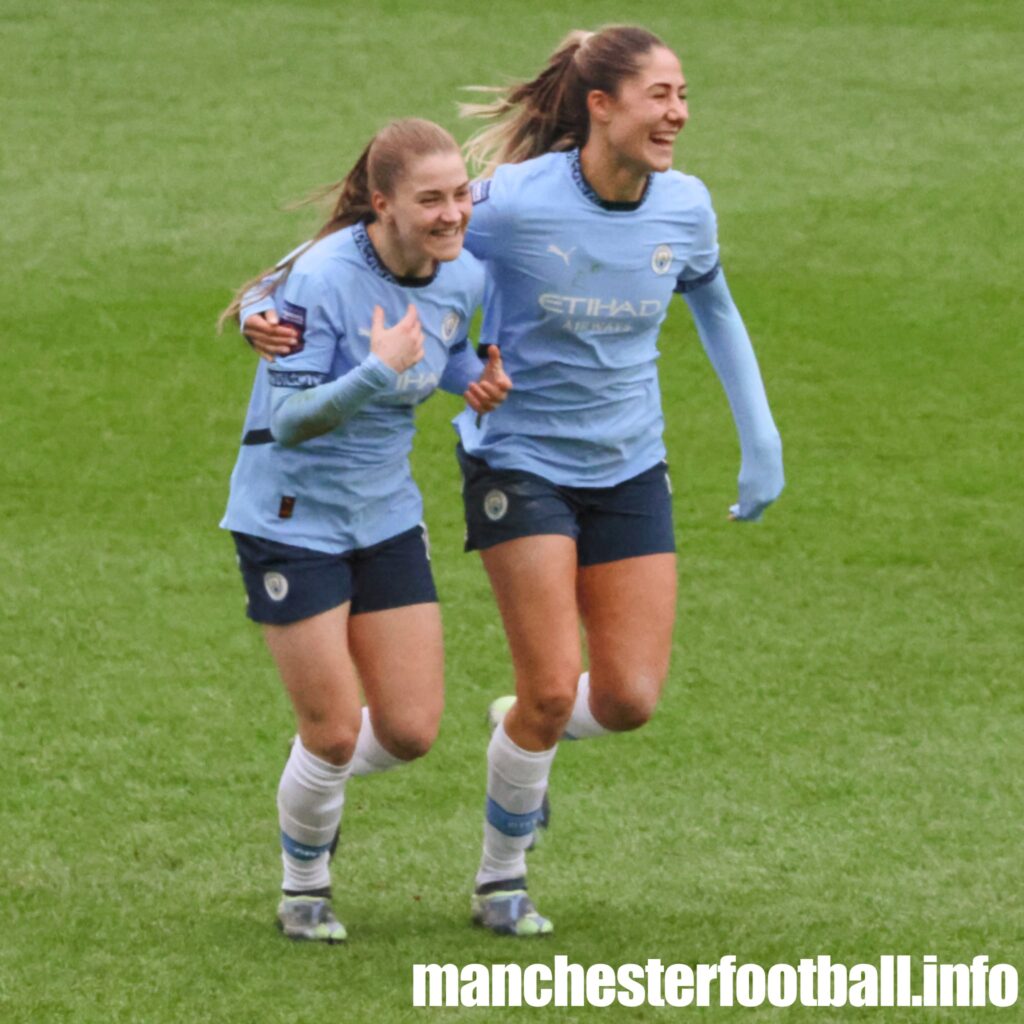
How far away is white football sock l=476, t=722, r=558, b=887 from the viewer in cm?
574

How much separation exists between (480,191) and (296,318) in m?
0.75

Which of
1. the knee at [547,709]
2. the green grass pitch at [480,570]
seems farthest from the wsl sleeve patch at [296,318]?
the green grass pitch at [480,570]

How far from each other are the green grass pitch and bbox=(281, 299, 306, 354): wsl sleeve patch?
5.14 ft

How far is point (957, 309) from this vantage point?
12711mm

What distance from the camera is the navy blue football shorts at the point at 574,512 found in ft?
18.5

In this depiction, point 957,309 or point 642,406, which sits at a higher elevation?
point 642,406

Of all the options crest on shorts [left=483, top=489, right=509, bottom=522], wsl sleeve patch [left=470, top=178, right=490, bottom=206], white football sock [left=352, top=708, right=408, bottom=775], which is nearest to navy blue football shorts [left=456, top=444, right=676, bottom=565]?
crest on shorts [left=483, top=489, right=509, bottom=522]

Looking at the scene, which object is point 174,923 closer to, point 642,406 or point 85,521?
point 642,406

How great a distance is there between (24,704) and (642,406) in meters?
2.99

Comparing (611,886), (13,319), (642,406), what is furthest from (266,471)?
(13,319)

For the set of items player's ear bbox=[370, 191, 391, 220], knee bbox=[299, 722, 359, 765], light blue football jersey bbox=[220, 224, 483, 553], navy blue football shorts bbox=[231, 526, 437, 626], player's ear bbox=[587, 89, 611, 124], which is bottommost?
knee bbox=[299, 722, 359, 765]

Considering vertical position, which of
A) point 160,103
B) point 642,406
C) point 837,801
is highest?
point 642,406

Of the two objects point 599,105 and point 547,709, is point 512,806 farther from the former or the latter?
point 599,105

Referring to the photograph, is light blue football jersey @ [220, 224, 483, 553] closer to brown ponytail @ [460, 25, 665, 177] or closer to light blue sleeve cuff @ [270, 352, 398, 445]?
light blue sleeve cuff @ [270, 352, 398, 445]
